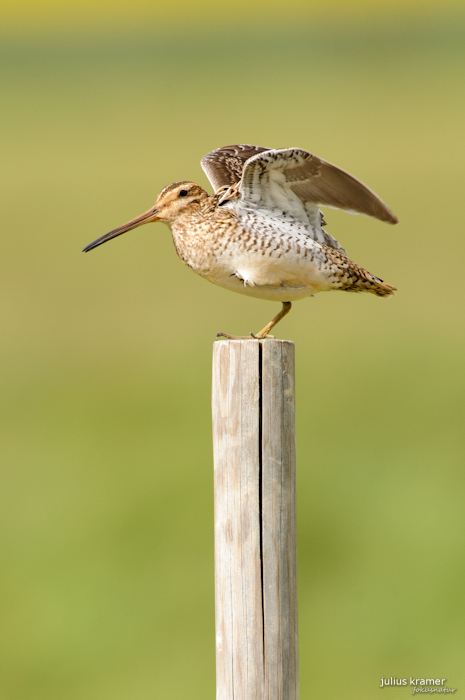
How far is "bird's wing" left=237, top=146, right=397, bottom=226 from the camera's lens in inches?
219

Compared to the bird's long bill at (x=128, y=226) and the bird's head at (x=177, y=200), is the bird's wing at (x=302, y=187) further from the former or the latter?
the bird's long bill at (x=128, y=226)

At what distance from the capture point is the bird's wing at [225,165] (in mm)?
6885

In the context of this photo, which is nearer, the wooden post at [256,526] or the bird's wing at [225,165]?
the wooden post at [256,526]

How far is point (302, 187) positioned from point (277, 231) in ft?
1.12

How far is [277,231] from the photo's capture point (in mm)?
5832

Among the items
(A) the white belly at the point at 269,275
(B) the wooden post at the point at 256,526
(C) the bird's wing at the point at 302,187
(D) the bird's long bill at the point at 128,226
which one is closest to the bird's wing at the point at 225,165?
(D) the bird's long bill at the point at 128,226

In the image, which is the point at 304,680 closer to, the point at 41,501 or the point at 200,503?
the point at 200,503

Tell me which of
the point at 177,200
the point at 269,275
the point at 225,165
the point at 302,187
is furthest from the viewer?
the point at 225,165

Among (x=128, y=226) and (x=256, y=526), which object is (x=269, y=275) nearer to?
(x=128, y=226)

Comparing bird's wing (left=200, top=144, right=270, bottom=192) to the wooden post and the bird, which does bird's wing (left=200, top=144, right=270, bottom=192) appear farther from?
the wooden post

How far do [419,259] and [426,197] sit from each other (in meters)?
7.68

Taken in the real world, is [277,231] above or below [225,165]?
below

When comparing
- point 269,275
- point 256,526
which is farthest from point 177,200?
point 256,526

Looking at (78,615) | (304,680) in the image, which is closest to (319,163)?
(304,680)
